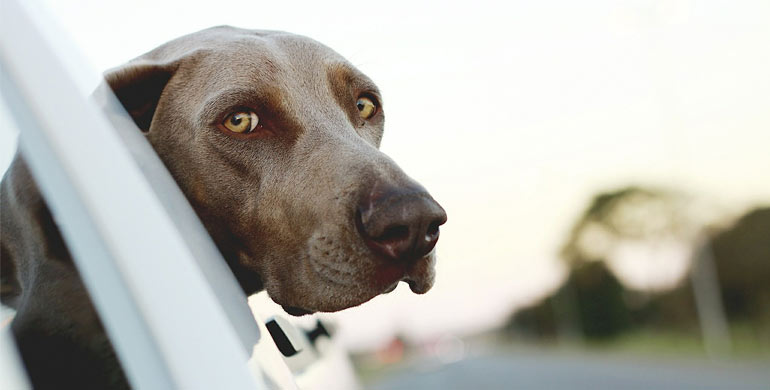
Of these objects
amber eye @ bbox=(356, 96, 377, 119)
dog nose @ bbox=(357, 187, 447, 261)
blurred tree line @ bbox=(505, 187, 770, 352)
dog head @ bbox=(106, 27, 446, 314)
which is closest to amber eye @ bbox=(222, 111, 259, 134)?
dog head @ bbox=(106, 27, 446, 314)

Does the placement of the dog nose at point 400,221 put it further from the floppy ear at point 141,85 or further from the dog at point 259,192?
the floppy ear at point 141,85

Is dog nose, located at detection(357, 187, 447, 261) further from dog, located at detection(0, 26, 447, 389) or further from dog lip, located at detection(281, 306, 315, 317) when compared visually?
dog lip, located at detection(281, 306, 315, 317)

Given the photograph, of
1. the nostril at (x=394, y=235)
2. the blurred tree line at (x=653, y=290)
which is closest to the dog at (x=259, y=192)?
the nostril at (x=394, y=235)

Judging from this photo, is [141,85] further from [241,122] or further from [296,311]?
[296,311]

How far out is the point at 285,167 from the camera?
225 centimetres

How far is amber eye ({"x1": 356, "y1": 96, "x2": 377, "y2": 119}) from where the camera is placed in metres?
2.74

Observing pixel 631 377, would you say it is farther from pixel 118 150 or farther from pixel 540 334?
pixel 540 334

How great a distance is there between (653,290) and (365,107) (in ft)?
173

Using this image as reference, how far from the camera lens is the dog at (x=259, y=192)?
1.55 metres

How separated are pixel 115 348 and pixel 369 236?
0.75 metres

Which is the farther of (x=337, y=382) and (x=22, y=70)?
(x=337, y=382)

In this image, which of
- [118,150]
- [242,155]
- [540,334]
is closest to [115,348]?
[118,150]

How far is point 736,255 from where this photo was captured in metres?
42.8

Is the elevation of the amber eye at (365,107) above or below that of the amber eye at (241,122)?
below
